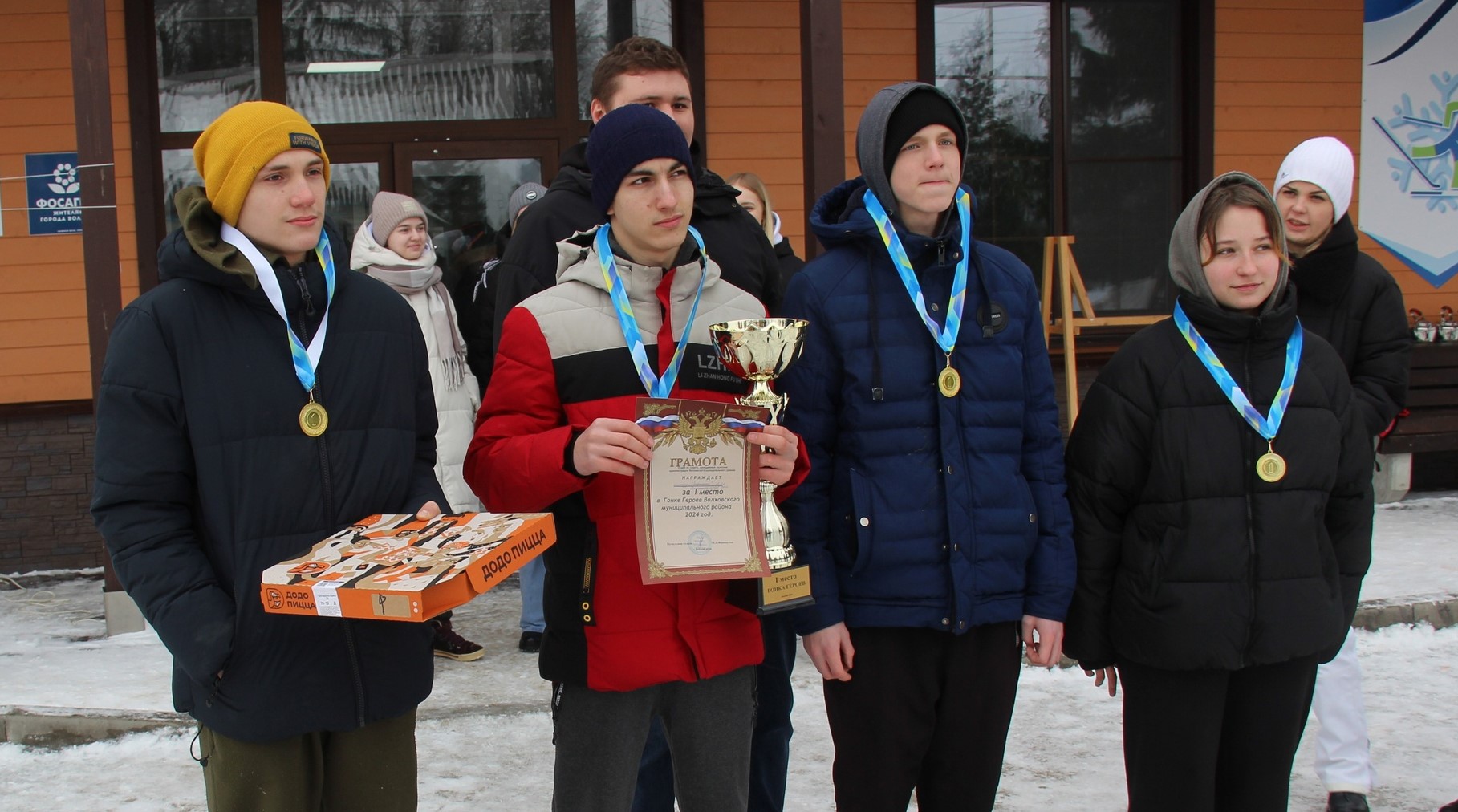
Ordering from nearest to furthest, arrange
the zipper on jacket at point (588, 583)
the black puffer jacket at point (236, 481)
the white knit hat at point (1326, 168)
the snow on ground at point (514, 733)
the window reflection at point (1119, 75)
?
1. the black puffer jacket at point (236, 481)
2. the zipper on jacket at point (588, 583)
3. the white knit hat at point (1326, 168)
4. the snow on ground at point (514, 733)
5. the window reflection at point (1119, 75)

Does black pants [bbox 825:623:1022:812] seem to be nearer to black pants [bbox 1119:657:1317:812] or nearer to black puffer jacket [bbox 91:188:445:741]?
black pants [bbox 1119:657:1317:812]

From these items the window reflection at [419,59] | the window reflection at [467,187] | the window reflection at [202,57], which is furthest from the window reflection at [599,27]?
the window reflection at [202,57]

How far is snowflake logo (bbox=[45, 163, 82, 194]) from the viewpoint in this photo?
271 inches

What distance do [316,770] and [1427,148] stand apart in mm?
8549

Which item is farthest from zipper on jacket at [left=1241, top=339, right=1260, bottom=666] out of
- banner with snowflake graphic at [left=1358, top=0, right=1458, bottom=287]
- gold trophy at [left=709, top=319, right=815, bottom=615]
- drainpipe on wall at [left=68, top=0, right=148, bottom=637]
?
banner with snowflake graphic at [left=1358, top=0, right=1458, bottom=287]

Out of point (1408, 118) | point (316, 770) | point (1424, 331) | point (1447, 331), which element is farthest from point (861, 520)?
point (1408, 118)

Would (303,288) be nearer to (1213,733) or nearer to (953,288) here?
(953,288)

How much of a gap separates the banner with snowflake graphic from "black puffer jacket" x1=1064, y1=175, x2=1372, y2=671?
6.28 meters

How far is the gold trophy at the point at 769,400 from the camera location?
225 cm

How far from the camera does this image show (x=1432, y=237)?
827cm

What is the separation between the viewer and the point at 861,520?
2.54 metres

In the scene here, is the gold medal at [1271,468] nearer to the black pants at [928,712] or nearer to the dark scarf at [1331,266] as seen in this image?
the black pants at [928,712]

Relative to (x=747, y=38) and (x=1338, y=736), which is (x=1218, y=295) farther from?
(x=747, y=38)

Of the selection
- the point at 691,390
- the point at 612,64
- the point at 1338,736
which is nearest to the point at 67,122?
the point at 612,64
